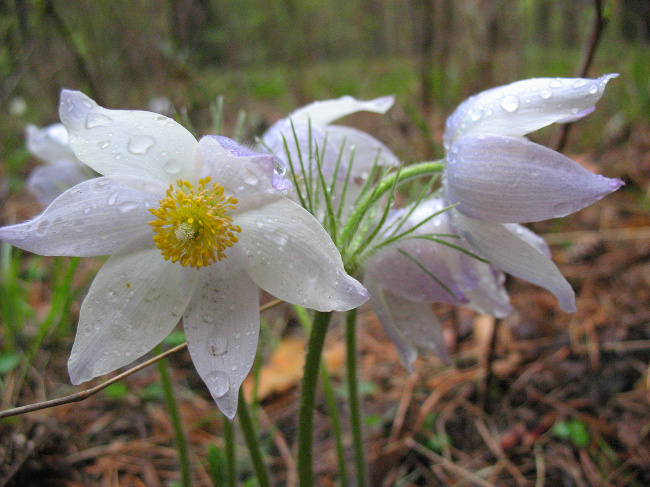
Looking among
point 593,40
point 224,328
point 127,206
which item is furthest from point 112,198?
point 593,40

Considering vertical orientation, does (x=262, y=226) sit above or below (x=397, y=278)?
above

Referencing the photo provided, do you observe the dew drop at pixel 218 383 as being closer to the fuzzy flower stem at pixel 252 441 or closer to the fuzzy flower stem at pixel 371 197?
the fuzzy flower stem at pixel 252 441

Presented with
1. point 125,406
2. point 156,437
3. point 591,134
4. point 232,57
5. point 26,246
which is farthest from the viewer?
point 232,57

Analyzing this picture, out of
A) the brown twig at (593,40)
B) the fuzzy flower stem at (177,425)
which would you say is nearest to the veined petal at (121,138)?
the fuzzy flower stem at (177,425)

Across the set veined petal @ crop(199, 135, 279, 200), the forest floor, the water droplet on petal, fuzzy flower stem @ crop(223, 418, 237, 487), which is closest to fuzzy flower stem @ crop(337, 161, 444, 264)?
veined petal @ crop(199, 135, 279, 200)

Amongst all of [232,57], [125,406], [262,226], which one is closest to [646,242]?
[262,226]

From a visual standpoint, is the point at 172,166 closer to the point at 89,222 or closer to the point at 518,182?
the point at 89,222

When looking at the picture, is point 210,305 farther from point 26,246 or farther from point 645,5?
point 645,5
